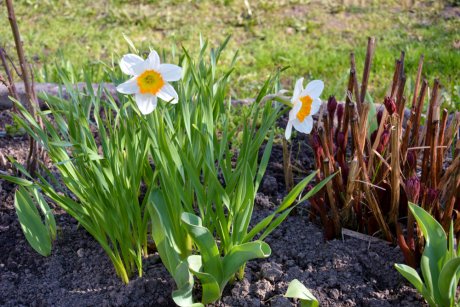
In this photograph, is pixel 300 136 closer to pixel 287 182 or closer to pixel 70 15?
pixel 287 182

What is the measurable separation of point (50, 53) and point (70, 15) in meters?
0.66

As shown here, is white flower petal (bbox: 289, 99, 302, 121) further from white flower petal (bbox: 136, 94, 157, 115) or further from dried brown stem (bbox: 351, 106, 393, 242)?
white flower petal (bbox: 136, 94, 157, 115)

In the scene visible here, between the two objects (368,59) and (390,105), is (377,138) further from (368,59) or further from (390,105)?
(368,59)

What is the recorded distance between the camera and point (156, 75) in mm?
1722

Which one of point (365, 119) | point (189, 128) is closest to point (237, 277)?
point (189, 128)

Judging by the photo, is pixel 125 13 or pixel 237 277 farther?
pixel 125 13

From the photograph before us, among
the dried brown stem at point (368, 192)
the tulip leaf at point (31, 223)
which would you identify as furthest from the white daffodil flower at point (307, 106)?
the tulip leaf at point (31, 223)

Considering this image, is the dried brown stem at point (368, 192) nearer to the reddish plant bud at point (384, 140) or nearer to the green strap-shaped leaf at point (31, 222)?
the reddish plant bud at point (384, 140)

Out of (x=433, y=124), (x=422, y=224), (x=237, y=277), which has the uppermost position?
(x=433, y=124)

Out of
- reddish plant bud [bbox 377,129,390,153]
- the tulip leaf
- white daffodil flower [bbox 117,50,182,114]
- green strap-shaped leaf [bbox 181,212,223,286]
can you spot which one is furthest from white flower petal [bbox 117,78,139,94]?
reddish plant bud [bbox 377,129,390,153]

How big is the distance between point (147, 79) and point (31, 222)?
2.46ft

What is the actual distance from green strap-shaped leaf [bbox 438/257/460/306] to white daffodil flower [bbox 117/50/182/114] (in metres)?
0.87

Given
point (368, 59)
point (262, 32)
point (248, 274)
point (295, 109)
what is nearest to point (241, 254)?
point (248, 274)

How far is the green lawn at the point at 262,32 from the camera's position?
13.4ft
